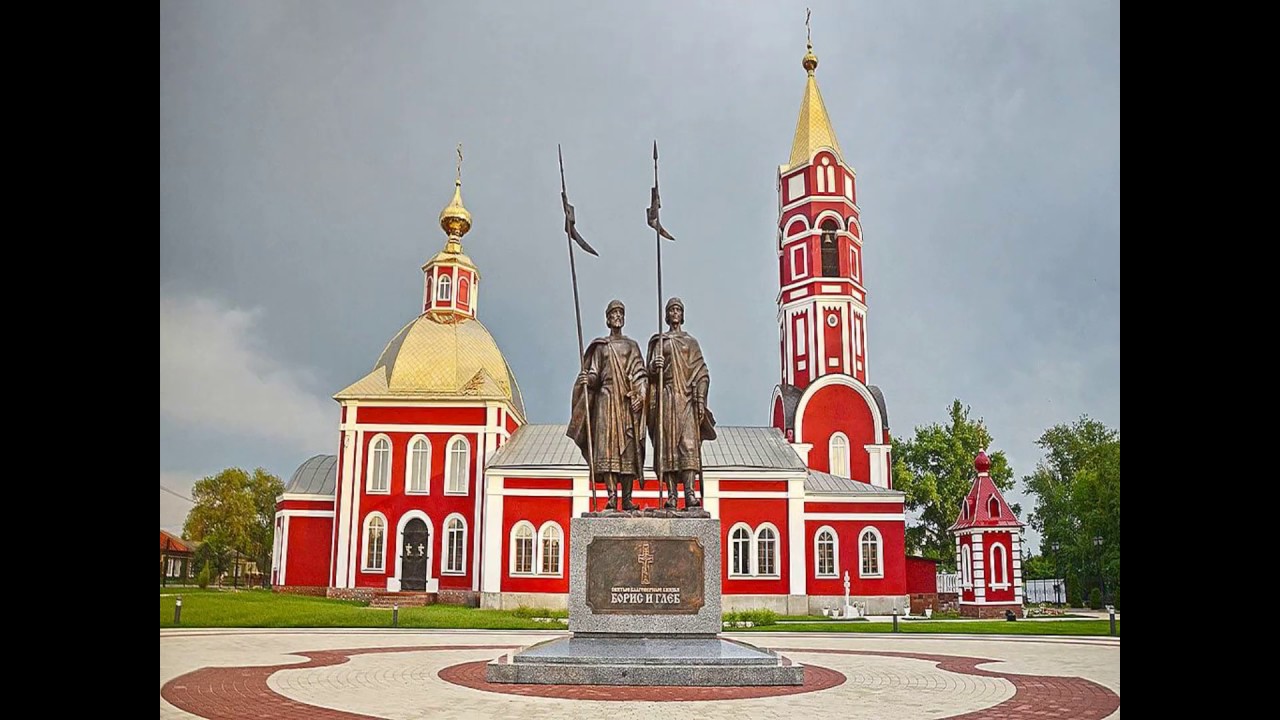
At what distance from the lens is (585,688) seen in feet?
24.9

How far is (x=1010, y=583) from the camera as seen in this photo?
3089 cm

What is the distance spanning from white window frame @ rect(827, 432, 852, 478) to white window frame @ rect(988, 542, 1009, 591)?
601 centimetres

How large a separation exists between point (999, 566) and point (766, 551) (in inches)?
304

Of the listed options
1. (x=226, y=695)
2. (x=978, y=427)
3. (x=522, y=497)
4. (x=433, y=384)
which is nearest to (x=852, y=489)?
(x=522, y=497)

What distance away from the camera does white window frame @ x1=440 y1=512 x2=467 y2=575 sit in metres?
32.1

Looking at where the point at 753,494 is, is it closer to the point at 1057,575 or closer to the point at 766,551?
the point at 766,551

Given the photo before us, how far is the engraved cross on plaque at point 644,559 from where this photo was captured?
28.8 feet

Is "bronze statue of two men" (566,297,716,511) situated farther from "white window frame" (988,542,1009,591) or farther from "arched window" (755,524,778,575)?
"white window frame" (988,542,1009,591)
